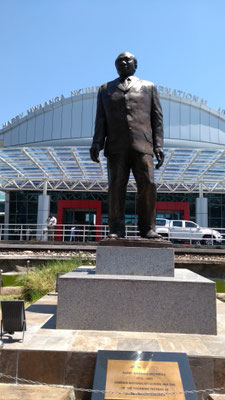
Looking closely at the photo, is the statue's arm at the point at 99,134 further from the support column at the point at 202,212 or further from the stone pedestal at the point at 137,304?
the support column at the point at 202,212

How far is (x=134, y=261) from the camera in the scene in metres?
4.65

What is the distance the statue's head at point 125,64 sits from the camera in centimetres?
543

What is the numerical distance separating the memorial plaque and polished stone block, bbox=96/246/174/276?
1456 millimetres

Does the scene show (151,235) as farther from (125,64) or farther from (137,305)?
(125,64)

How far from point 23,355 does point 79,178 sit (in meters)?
25.5

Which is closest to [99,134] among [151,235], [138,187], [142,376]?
[138,187]

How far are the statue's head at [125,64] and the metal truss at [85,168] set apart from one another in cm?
1610

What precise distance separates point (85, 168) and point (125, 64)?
2081 cm

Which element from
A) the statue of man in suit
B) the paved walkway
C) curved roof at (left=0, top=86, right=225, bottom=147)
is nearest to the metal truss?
curved roof at (left=0, top=86, right=225, bottom=147)

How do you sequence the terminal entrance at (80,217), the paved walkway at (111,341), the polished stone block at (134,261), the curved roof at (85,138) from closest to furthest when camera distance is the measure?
the paved walkway at (111,341)
the polished stone block at (134,261)
the curved roof at (85,138)
the terminal entrance at (80,217)

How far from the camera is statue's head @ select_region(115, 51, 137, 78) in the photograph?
17.8 ft

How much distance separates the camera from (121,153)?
5.31 metres

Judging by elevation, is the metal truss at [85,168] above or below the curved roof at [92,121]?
below

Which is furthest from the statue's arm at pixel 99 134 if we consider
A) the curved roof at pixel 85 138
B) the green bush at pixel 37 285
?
the curved roof at pixel 85 138
